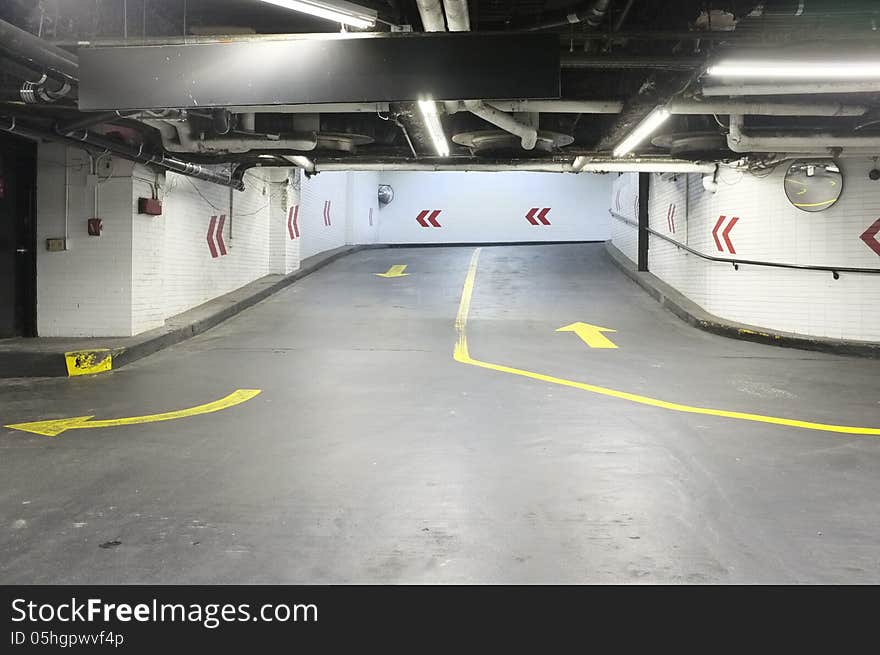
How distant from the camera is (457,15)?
4301 mm

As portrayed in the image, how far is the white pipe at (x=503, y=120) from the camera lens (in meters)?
6.26

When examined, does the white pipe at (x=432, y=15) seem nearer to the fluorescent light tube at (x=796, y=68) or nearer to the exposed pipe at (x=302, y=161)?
the fluorescent light tube at (x=796, y=68)

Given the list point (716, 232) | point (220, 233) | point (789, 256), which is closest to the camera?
point (789, 256)

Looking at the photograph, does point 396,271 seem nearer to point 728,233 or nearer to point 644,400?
point 728,233

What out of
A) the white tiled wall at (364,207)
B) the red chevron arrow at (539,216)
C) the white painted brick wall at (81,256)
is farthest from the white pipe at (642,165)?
the red chevron arrow at (539,216)

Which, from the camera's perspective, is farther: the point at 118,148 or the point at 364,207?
the point at 364,207

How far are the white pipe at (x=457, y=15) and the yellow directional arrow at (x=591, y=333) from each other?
5.10 meters

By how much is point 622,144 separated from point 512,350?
313 centimetres

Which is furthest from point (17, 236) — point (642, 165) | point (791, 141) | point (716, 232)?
point (716, 232)

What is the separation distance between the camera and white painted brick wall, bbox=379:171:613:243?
73.5ft

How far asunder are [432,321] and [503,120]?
13.5 feet

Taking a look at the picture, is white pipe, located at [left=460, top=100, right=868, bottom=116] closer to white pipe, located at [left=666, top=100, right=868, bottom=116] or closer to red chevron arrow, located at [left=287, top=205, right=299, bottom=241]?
white pipe, located at [left=666, top=100, right=868, bottom=116]

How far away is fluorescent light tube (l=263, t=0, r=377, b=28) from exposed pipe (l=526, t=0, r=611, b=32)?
4.18 ft

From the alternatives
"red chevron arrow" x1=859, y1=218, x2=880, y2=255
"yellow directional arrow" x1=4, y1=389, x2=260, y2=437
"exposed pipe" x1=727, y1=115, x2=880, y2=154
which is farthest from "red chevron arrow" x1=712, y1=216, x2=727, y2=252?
"yellow directional arrow" x1=4, y1=389, x2=260, y2=437
